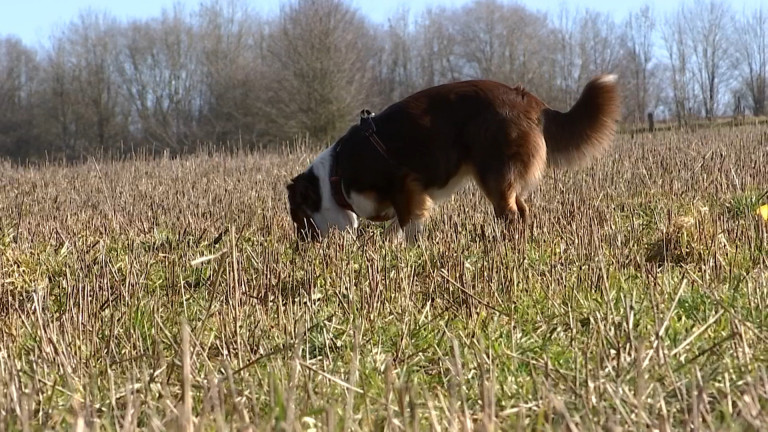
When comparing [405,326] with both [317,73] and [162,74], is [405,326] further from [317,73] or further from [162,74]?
[162,74]

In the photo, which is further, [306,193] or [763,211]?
[306,193]

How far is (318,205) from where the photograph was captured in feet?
20.4

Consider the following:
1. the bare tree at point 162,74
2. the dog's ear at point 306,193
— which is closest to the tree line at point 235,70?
the bare tree at point 162,74

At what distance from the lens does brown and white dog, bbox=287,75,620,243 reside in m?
5.40

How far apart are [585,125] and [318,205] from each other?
82.1 inches

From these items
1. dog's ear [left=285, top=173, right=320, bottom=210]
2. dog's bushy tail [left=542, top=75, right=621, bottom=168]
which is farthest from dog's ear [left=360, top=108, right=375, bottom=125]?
dog's bushy tail [left=542, top=75, right=621, bottom=168]

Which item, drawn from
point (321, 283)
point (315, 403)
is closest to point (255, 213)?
point (321, 283)

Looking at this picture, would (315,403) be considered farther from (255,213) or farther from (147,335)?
(255,213)

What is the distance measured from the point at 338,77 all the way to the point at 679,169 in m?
24.1

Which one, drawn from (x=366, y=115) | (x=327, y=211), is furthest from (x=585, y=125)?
(x=327, y=211)

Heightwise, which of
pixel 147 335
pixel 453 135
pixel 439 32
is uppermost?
pixel 439 32

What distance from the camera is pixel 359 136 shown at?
594 centimetres

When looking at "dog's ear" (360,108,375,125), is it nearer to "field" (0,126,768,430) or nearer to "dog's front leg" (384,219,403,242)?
"dog's front leg" (384,219,403,242)

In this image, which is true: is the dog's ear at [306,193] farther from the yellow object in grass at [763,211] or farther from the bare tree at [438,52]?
the bare tree at [438,52]
